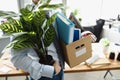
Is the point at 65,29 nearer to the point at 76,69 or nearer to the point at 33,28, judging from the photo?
the point at 33,28

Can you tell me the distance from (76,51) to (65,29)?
0.32 meters

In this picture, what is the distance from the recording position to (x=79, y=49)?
147cm

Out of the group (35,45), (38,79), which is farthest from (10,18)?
(38,79)

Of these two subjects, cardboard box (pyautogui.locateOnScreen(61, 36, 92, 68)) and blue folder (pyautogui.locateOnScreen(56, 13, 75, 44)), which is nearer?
blue folder (pyautogui.locateOnScreen(56, 13, 75, 44))

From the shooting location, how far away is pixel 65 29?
120 cm

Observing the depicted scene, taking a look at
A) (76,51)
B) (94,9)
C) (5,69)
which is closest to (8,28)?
(76,51)

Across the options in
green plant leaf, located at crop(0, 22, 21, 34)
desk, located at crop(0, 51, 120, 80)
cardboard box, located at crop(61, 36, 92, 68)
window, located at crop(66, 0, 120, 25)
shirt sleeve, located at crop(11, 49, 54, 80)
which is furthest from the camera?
window, located at crop(66, 0, 120, 25)

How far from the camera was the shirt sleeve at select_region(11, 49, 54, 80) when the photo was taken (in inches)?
46.3

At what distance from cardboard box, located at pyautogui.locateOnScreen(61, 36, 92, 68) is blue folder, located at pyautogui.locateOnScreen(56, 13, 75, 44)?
6 cm

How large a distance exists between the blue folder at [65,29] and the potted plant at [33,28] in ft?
0.27

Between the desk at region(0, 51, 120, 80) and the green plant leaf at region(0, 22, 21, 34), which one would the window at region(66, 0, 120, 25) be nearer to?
the desk at region(0, 51, 120, 80)

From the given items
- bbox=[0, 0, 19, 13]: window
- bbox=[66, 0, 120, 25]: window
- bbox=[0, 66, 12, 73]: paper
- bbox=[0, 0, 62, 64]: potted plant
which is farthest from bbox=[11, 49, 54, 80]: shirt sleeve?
bbox=[66, 0, 120, 25]: window

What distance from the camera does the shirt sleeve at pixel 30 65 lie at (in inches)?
46.3

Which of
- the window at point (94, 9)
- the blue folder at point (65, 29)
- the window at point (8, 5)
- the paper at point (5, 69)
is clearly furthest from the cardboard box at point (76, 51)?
the window at point (8, 5)
